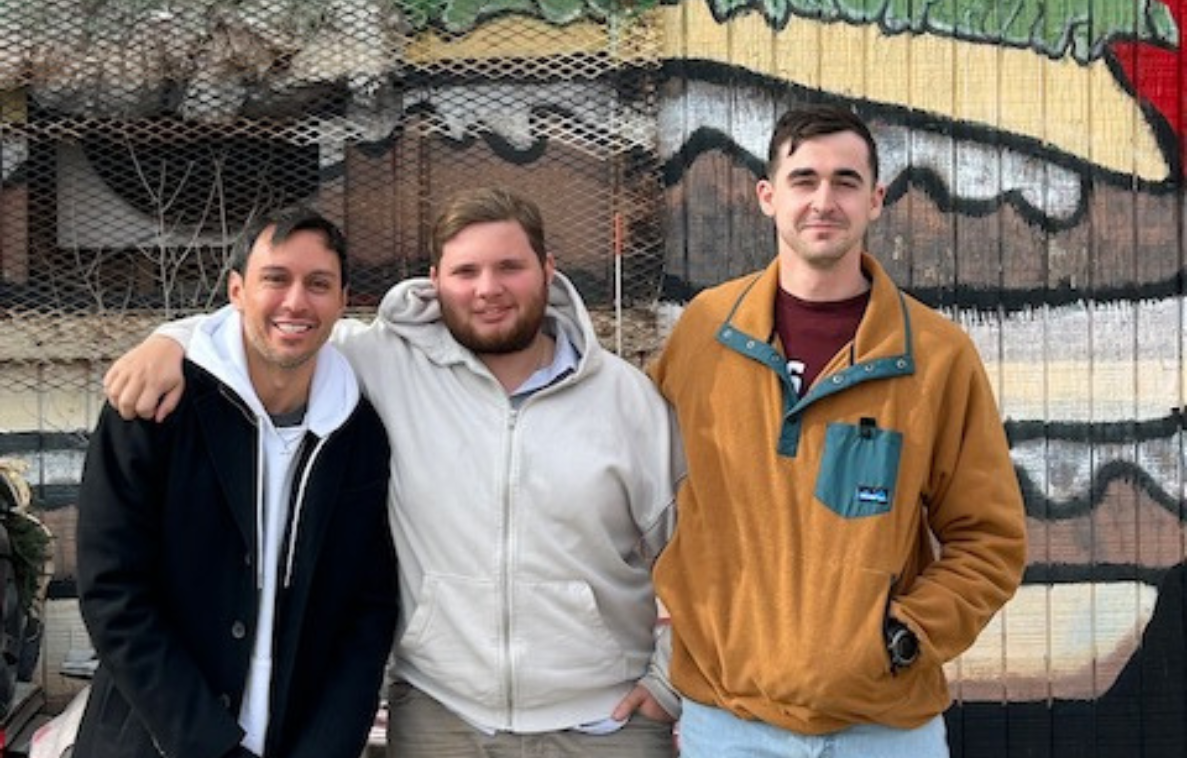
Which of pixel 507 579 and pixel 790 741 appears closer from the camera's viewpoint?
pixel 790 741

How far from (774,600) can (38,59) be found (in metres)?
4.02

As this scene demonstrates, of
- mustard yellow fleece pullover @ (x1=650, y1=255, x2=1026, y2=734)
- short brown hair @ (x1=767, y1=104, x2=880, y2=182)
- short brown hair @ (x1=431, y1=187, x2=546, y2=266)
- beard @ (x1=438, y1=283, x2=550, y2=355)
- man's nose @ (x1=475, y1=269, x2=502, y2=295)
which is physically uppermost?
short brown hair @ (x1=767, y1=104, x2=880, y2=182)

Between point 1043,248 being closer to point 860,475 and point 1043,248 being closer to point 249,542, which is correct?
point 860,475

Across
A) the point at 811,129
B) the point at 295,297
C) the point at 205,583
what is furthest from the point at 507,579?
the point at 811,129

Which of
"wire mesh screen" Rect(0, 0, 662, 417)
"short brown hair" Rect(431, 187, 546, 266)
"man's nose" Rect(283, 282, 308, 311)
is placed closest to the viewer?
"man's nose" Rect(283, 282, 308, 311)

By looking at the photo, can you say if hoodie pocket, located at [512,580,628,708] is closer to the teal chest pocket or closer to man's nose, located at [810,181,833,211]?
the teal chest pocket

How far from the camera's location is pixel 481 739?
3680mm

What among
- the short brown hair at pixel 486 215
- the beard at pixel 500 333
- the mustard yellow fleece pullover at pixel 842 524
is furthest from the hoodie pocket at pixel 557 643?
Answer: the short brown hair at pixel 486 215

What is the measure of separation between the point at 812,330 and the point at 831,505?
1.33 ft

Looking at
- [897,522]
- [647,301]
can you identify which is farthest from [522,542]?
[647,301]

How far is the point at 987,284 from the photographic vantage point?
640cm

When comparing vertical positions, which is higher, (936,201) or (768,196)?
(936,201)

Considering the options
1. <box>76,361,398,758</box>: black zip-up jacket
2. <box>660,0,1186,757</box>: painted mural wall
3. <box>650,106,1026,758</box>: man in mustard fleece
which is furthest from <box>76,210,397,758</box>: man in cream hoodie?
<box>660,0,1186,757</box>: painted mural wall

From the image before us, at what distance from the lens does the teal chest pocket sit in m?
3.43
